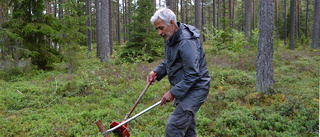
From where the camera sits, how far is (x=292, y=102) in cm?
541

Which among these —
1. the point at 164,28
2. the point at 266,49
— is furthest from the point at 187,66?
the point at 266,49

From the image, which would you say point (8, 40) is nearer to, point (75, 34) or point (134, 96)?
point (75, 34)

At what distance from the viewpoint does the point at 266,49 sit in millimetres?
6508

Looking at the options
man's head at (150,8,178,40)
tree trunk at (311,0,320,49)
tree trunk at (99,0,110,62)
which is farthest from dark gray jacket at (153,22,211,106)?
tree trunk at (311,0,320,49)

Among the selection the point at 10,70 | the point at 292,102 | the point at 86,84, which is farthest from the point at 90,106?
the point at 10,70

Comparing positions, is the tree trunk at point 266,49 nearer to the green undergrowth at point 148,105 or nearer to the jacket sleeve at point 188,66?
the green undergrowth at point 148,105

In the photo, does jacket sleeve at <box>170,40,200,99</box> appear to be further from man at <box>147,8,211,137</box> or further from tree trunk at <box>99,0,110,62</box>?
tree trunk at <box>99,0,110,62</box>

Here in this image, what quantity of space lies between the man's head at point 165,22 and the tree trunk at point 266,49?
474 cm

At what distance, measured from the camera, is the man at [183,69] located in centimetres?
270

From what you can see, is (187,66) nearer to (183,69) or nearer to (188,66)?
(188,66)

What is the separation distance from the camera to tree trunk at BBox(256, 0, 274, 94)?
256 inches

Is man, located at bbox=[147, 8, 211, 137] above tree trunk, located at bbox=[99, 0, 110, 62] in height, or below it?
below

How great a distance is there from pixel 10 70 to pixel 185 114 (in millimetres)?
11550

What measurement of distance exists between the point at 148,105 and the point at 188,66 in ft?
12.7
